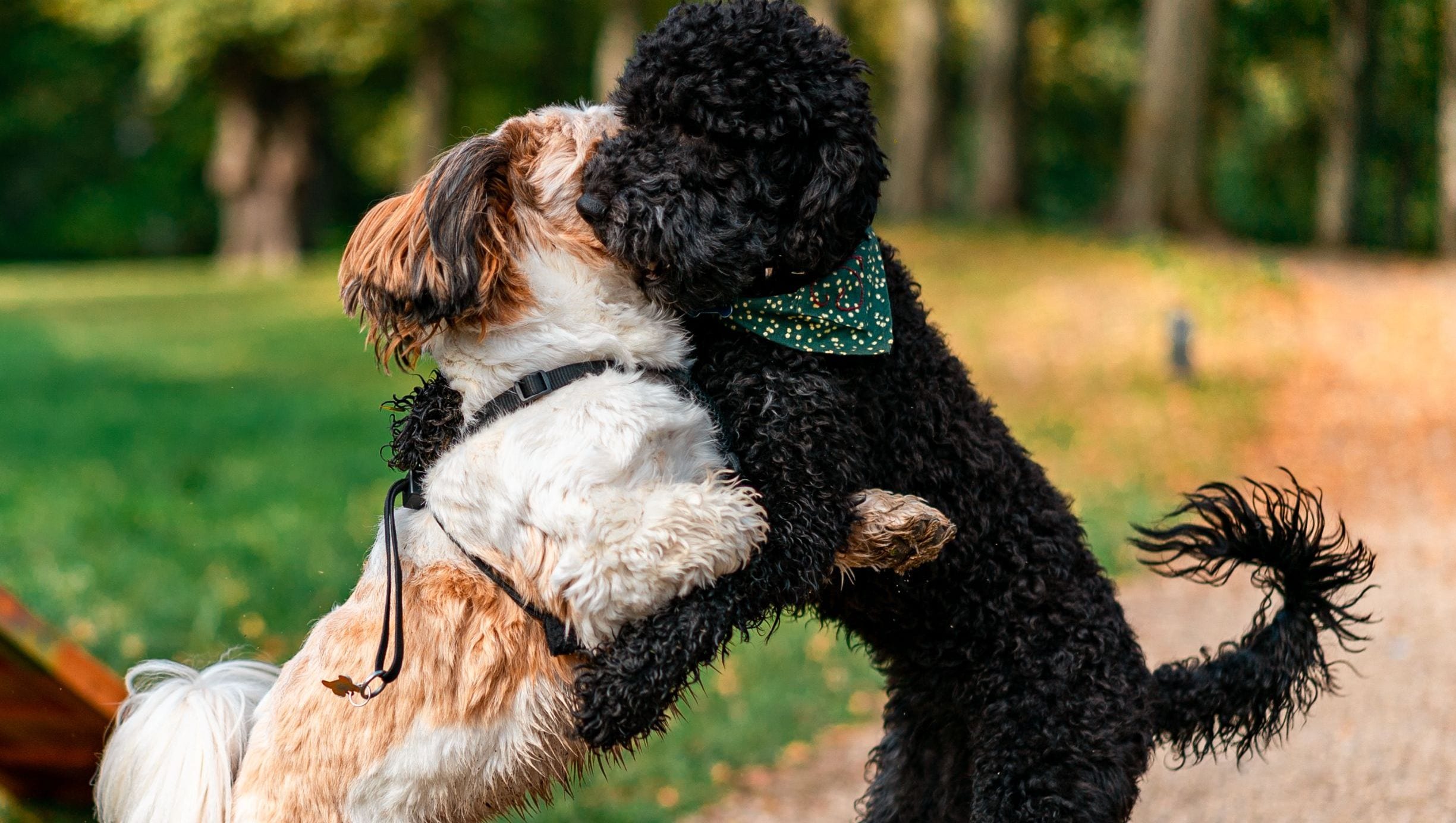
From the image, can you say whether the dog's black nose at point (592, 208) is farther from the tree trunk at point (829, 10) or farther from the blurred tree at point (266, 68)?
the blurred tree at point (266, 68)

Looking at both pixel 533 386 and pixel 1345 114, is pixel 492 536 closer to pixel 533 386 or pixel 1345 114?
pixel 533 386

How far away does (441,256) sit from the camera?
100 inches

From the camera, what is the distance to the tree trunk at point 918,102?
866 inches

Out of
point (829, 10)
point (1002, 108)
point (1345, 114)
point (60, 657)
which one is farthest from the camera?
point (1345, 114)

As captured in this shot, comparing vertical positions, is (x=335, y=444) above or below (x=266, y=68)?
below

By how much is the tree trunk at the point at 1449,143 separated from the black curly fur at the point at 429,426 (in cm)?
1999

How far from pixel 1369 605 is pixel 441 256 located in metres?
7.18

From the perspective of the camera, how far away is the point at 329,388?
1459 centimetres

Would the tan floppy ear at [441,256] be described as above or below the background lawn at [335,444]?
above

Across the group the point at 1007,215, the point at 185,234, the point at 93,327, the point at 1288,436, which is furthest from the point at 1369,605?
the point at 185,234

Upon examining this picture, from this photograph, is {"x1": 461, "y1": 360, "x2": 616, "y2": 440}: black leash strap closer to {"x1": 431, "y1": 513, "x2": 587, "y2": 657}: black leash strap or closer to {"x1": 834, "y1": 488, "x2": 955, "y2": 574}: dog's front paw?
{"x1": 431, "y1": 513, "x2": 587, "y2": 657}: black leash strap

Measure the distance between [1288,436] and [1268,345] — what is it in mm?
2583

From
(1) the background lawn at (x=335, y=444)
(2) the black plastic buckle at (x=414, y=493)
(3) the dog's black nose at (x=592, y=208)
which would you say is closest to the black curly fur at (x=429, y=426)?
(2) the black plastic buckle at (x=414, y=493)

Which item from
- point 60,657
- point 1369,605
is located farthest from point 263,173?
point 60,657
